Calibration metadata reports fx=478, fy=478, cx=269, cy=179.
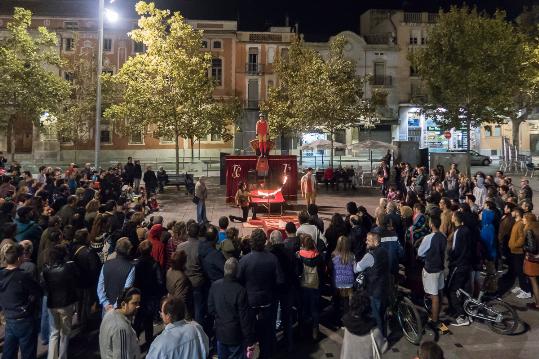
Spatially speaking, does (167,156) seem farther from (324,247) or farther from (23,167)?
(324,247)

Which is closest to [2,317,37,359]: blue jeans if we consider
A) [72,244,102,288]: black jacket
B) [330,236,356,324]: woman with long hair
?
[72,244,102,288]: black jacket

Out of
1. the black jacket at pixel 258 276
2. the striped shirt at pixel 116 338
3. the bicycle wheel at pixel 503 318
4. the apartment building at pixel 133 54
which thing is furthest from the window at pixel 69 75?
the striped shirt at pixel 116 338

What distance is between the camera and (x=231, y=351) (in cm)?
Result: 562

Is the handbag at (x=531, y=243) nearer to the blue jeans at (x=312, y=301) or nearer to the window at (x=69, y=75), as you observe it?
the blue jeans at (x=312, y=301)

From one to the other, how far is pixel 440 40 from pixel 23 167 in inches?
1077

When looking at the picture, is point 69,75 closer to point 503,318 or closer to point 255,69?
point 255,69

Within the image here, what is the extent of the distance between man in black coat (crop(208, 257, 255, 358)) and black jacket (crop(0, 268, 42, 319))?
2205 millimetres

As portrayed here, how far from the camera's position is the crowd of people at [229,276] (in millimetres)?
4535

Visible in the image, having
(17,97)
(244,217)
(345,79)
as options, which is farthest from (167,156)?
→ (244,217)

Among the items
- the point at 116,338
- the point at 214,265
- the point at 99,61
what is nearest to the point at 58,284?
the point at 214,265

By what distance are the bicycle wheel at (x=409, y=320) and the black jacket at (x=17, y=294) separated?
508 centimetres

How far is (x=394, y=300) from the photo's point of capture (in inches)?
294

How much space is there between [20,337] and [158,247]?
233cm

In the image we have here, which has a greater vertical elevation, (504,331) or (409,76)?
(409,76)
